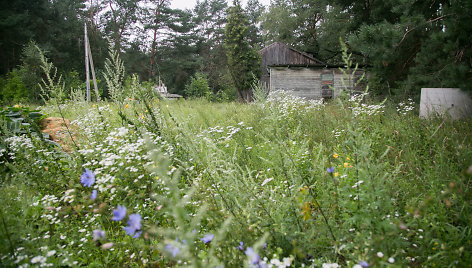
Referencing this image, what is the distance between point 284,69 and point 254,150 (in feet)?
47.8

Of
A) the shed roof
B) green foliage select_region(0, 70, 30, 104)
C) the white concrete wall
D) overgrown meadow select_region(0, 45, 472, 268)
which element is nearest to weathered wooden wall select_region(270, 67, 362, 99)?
the shed roof

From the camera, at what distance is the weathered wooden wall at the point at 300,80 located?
16.9m

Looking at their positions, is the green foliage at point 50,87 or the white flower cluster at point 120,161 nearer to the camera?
the white flower cluster at point 120,161

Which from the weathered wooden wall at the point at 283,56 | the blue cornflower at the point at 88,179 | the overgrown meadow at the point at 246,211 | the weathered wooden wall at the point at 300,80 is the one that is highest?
the weathered wooden wall at the point at 283,56

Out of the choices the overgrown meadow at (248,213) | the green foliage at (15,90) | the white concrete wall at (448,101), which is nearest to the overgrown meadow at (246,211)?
the overgrown meadow at (248,213)

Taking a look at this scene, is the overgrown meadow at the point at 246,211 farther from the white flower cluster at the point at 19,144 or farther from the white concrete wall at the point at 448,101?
the white concrete wall at the point at 448,101

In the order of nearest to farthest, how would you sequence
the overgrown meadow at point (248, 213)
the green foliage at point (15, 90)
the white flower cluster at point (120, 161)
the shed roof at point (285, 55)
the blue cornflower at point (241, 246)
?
1. the overgrown meadow at point (248, 213)
2. the blue cornflower at point (241, 246)
3. the white flower cluster at point (120, 161)
4. the green foliage at point (15, 90)
5. the shed roof at point (285, 55)

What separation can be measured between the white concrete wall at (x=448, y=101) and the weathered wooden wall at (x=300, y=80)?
1178 cm

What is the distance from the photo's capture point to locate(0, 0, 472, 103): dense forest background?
5.60 metres

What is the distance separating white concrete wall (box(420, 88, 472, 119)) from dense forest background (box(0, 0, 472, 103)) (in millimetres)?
241

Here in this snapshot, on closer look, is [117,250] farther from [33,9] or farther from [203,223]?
[33,9]

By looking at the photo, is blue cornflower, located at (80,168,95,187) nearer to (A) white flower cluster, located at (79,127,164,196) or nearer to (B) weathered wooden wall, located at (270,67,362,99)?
(A) white flower cluster, located at (79,127,164,196)

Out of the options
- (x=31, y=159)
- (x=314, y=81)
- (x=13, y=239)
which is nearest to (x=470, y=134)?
(x=13, y=239)

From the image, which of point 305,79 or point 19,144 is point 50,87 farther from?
point 305,79
